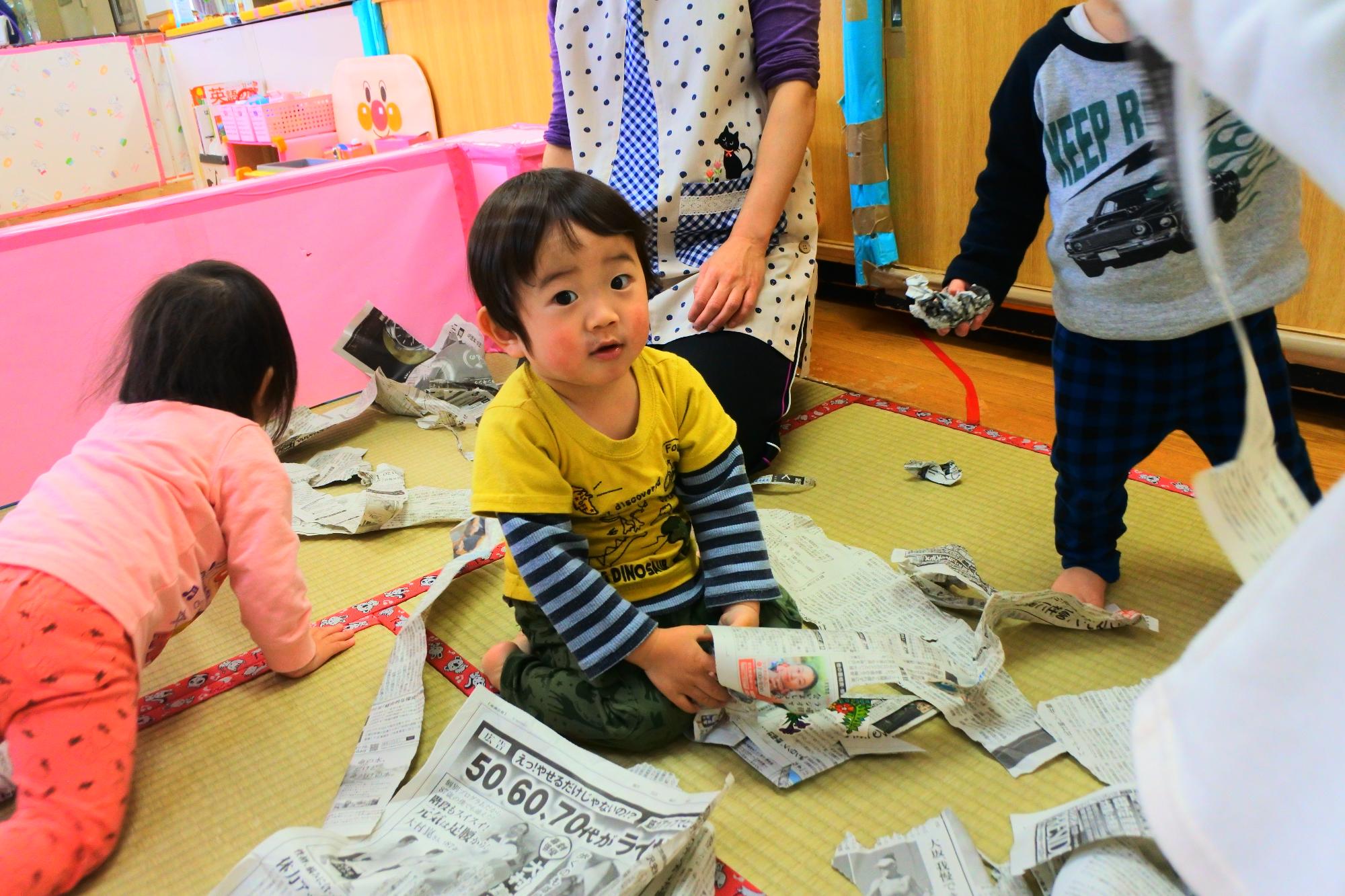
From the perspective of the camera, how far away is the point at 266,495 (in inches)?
39.2

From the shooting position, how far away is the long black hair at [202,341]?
101 cm

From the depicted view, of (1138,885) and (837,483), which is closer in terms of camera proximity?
(1138,885)

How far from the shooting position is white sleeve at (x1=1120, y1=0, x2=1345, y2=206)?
0.25 meters

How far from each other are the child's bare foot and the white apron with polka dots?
52 cm

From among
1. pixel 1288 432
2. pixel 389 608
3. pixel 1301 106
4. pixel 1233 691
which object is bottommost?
pixel 389 608

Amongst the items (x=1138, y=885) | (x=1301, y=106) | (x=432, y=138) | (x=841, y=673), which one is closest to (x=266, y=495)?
(x=841, y=673)

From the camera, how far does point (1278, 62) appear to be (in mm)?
259

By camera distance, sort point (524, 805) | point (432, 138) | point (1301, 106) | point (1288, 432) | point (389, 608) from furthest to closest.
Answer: point (432, 138)
point (389, 608)
point (1288, 432)
point (524, 805)
point (1301, 106)

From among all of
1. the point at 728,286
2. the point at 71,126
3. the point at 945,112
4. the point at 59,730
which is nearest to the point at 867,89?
the point at 945,112

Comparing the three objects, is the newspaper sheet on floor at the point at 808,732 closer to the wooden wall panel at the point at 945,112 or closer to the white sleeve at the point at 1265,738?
the white sleeve at the point at 1265,738

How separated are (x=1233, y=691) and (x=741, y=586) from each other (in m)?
0.64

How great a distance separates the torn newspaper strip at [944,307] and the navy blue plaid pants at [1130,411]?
0.09 meters

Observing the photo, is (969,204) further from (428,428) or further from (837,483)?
(428,428)

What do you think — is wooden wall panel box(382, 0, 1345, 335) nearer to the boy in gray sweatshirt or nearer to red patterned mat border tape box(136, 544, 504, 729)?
the boy in gray sweatshirt
